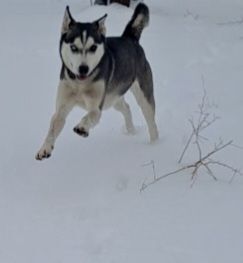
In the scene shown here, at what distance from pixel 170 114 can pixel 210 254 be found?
2632 mm

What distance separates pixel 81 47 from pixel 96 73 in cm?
29

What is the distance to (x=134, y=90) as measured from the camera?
5.69 metres

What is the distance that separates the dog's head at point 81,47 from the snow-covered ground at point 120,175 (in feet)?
2.52

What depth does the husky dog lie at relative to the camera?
471 centimetres

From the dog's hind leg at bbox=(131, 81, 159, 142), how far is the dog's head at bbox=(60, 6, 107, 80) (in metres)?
0.82

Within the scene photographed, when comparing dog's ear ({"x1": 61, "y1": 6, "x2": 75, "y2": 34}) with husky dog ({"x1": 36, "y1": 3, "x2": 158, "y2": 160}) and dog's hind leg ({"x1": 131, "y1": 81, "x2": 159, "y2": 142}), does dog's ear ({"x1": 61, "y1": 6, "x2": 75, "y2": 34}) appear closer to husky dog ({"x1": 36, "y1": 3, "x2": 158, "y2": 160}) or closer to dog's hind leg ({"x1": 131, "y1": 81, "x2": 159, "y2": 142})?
husky dog ({"x1": 36, "y1": 3, "x2": 158, "y2": 160})

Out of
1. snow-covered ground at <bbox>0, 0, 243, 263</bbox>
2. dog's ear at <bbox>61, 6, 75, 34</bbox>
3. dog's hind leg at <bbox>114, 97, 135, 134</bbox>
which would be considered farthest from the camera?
dog's hind leg at <bbox>114, 97, 135, 134</bbox>

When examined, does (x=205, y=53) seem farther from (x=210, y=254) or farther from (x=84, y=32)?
(x=210, y=254)

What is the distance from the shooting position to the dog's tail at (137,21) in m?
5.61

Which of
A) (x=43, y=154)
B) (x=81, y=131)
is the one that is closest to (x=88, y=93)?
(x=81, y=131)

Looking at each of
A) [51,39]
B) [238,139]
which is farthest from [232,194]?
[51,39]

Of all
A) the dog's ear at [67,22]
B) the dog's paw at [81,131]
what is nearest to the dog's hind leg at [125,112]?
the dog's ear at [67,22]

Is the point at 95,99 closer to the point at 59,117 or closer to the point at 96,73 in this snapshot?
the point at 96,73

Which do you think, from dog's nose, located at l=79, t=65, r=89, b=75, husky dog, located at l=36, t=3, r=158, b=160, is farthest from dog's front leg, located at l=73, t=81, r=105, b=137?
dog's nose, located at l=79, t=65, r=89, b=75
